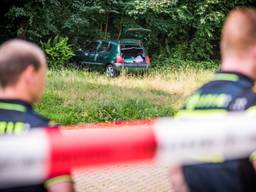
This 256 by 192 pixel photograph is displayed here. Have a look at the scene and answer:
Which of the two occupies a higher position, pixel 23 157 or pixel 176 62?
pixel 23 157

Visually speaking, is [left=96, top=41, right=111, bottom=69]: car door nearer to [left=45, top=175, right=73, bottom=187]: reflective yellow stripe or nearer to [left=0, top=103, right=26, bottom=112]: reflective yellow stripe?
[left=0, top=103, right=26, bottom=112]: reflective yellow stripe

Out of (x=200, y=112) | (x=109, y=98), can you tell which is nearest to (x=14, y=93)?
(x=200, y=112)

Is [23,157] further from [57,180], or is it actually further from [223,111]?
[223,111]

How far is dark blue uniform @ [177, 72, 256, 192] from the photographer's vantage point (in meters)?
2.75

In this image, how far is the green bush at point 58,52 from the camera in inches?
1045

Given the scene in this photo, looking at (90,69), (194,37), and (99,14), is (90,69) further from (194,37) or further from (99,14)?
(194,37)

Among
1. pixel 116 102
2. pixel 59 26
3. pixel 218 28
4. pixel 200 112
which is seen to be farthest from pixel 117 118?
pixel 218 28

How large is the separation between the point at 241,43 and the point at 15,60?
1.01 m

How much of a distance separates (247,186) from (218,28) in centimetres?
2903

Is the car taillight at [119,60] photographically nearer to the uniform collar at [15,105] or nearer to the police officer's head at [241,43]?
the police officer's head at [241,43]

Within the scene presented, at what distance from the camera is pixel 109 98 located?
1507cm

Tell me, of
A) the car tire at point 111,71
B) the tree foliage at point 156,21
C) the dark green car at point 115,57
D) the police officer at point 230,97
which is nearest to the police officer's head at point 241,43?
the police officer at point 230,97

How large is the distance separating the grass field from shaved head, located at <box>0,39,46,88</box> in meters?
10.3

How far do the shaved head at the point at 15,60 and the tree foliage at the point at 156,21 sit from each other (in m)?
24.1
